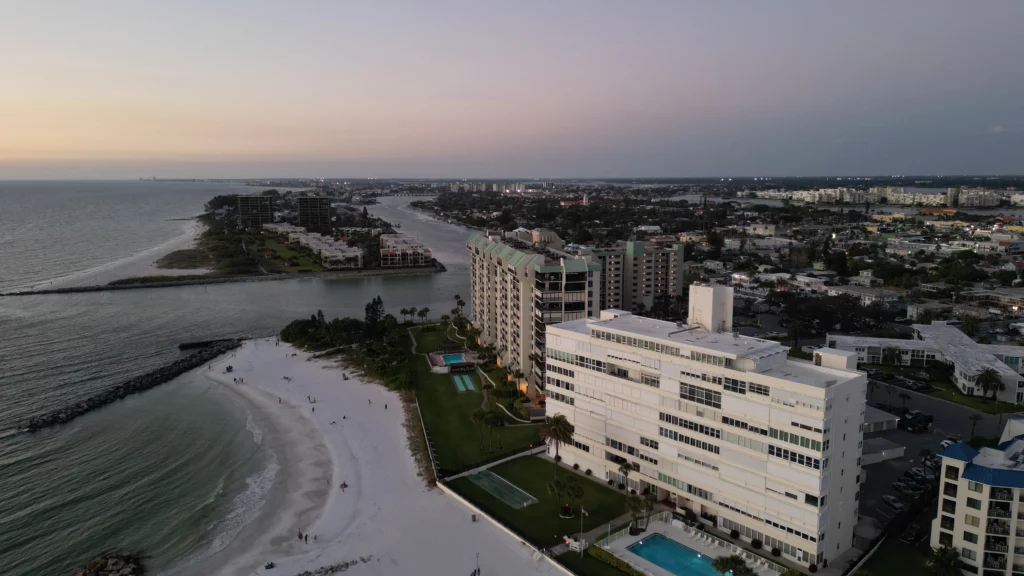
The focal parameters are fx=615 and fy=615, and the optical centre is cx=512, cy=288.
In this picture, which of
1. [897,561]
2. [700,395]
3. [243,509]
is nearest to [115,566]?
[243,509]

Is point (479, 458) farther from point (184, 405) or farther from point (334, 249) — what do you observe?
point (334, 249)

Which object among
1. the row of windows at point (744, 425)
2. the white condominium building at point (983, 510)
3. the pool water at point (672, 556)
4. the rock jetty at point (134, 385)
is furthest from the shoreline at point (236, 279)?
the white condominium building at point (983, 510)

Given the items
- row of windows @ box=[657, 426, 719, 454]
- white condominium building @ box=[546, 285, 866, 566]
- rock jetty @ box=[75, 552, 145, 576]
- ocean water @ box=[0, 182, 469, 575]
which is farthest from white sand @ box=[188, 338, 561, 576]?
row of windows @ box=[657, 426, 719, 454]

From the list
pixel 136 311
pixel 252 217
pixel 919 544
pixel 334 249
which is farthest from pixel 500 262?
pixel 252 217

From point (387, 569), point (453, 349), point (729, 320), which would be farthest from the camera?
point (453, 349)

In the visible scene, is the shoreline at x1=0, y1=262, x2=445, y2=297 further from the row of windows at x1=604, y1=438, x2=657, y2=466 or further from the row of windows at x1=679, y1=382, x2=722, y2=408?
the row of windows at x1=679, y1=382, x2=722, y2=408

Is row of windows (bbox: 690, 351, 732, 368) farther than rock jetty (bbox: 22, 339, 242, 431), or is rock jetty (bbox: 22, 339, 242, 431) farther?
rock jetty (bbox: 22, 339, 242, 431)

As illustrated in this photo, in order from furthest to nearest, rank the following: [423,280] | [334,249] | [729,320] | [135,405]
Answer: [334,249] < [423,280] < [135,405] < [729,320]

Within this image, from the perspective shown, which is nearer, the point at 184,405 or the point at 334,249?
the point at 184,405
